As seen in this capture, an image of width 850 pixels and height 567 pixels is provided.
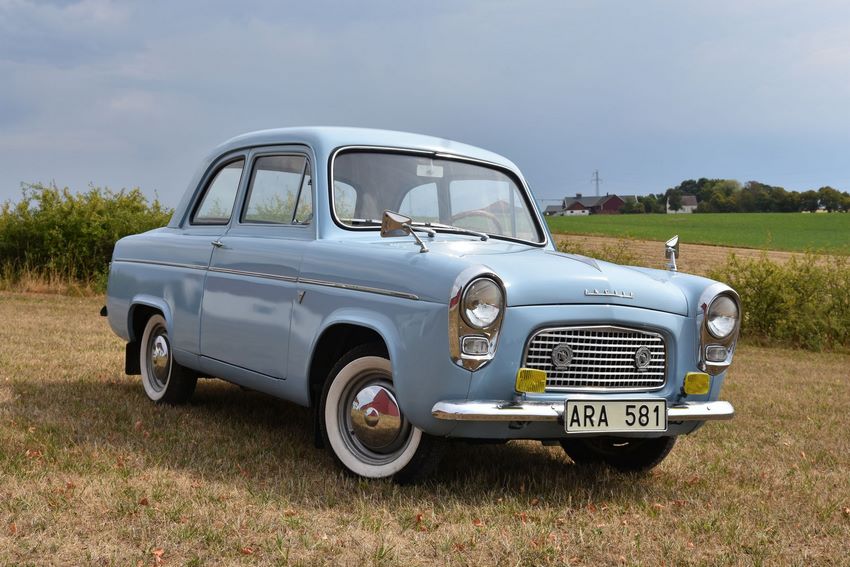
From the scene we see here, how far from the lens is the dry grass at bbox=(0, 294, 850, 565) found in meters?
3.85

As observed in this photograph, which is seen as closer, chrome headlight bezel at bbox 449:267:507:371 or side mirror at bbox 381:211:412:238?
chrome headlight bezel at bbox 449:267:507:371

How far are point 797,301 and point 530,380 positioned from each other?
14771 mm

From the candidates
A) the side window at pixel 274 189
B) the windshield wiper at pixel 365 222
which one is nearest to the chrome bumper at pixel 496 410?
the windshield wiper at pixel 365 222

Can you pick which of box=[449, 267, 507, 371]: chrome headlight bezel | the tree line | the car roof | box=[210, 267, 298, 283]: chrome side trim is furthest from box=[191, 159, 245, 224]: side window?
the tree line

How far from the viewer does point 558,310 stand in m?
4.48

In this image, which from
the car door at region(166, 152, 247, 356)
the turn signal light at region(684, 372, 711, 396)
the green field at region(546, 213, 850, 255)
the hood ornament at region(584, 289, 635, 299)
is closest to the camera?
the hood ornament at region(584, 289, 635, 299)

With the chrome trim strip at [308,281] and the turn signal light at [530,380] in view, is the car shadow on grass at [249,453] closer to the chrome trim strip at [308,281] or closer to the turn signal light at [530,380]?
the turn signal light at [530,380]

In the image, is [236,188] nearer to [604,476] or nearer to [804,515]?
Answer: [604,476]

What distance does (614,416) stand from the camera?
4543 mm

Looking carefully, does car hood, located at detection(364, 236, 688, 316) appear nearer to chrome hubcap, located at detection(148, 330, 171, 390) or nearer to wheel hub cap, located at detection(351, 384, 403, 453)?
wheel hub cap, located at detection(351, 384, 403, 453)

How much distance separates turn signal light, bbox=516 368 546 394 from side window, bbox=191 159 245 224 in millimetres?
2767

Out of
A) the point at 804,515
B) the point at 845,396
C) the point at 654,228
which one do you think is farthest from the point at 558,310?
the point at 654,228

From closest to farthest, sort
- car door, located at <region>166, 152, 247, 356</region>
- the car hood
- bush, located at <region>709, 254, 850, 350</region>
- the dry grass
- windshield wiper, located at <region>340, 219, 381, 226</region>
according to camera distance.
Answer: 1. the dry grass
2. the car hood
3. windshield wiper, located at <region>340, 219, 381, 226</region>
4. car door, located at <region>166, 152, 247, 356</region>
5. bush, located at <region>709, 254, 850, 350</region>

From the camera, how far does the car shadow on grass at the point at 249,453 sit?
4.80 m
